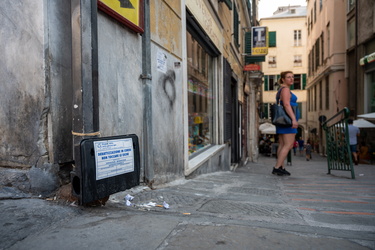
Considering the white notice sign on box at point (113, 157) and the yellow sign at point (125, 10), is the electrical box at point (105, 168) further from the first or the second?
the yellow sign at point (125, 10)

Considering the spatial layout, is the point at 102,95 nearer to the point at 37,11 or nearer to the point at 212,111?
the point at 37,11

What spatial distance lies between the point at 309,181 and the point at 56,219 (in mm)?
4244

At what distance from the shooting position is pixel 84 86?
2.24 m

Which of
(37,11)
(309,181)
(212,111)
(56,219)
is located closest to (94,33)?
(37,11)

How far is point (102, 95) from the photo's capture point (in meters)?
2.75

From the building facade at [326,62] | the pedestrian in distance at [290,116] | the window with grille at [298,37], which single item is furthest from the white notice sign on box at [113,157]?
the window with grille at [298,37]

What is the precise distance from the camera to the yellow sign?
9.09 ft

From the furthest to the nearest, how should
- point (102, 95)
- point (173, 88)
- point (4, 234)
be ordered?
point (173, 88)
point (102, 95)
point (4, 234)

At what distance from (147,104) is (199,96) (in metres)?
3.44

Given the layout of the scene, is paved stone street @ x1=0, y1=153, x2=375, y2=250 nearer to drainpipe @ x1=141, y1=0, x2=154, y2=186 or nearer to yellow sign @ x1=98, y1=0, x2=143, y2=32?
drainpipe @ x1=141, y1=0, x2=154, y2=186

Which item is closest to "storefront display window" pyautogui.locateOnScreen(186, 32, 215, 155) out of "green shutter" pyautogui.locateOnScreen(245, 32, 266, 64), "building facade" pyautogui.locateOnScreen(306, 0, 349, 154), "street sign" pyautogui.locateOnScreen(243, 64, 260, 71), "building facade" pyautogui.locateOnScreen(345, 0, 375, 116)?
"street sign" pyautogui.locateOnScreen(243, 64, 260, 71)

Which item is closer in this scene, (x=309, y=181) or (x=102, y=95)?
(x=102, y=95)

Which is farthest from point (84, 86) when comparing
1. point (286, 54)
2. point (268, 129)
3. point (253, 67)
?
point (286, 54)

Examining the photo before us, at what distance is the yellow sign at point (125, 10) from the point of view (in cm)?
277
